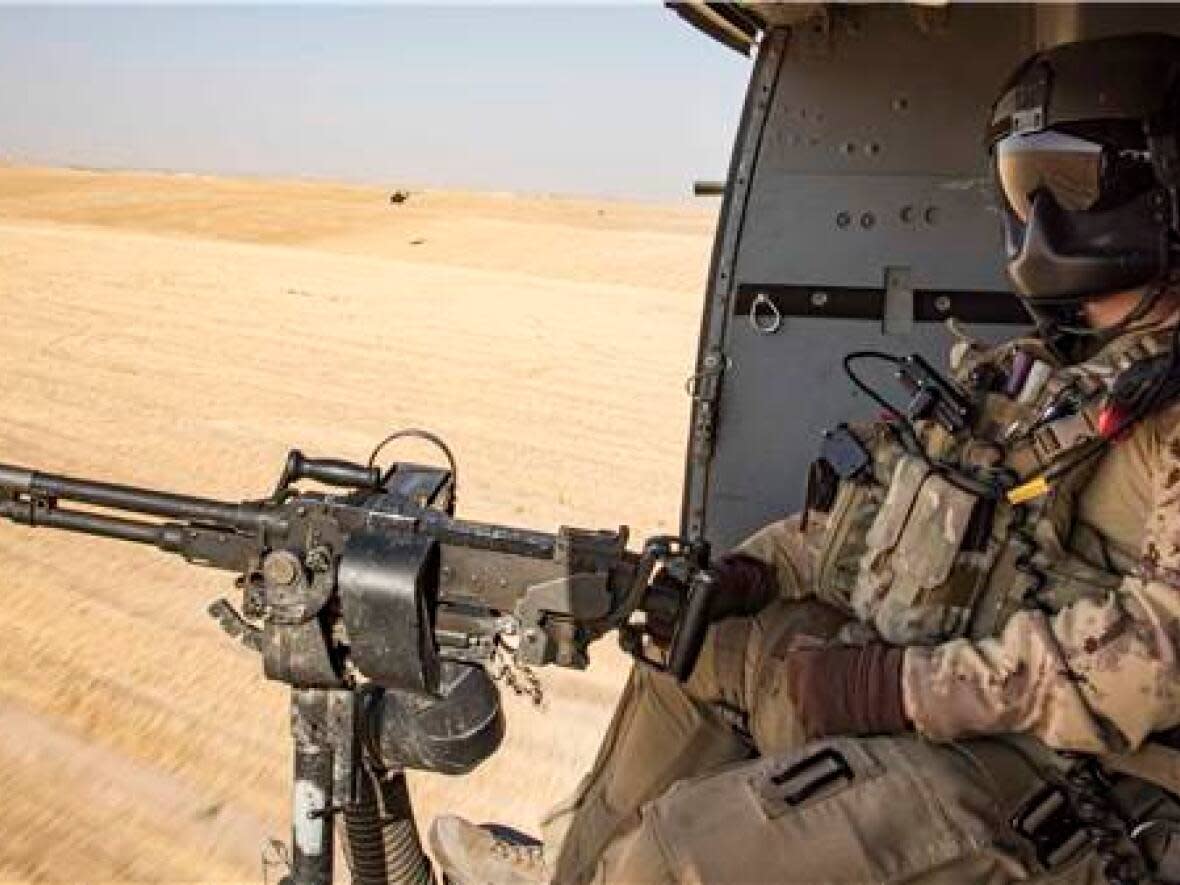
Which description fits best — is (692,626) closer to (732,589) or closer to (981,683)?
(732,589)

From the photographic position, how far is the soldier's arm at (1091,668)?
8.18 feet

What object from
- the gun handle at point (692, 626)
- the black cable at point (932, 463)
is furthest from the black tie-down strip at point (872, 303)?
the gun handle at point (692, 626)

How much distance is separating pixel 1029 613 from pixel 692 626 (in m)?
0.71

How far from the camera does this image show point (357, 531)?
295cm

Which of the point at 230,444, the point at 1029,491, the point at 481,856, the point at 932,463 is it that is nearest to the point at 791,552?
the point at 932,463

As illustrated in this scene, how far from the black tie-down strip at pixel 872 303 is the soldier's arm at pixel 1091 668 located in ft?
5.03

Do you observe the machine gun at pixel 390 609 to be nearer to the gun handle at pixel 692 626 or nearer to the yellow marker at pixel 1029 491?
the gun handle at pixel 692 626

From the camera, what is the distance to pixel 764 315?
432 centimetres

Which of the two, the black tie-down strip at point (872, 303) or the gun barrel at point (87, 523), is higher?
the black tie-down strip at point (872, 303)

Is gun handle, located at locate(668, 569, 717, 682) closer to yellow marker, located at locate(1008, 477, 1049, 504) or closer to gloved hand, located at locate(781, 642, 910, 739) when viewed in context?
gloved hand, located at locate(781, 642, 910, 739)

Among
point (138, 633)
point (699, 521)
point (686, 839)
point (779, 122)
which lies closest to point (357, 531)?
point (686, 839)

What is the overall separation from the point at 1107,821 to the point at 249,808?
9.86ft

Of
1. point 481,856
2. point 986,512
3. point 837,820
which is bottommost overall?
point 481,856

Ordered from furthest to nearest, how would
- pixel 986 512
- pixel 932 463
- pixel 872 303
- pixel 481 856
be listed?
pixel 872 303, pixel 481 856, pixel 932 463, pixel 986 512
